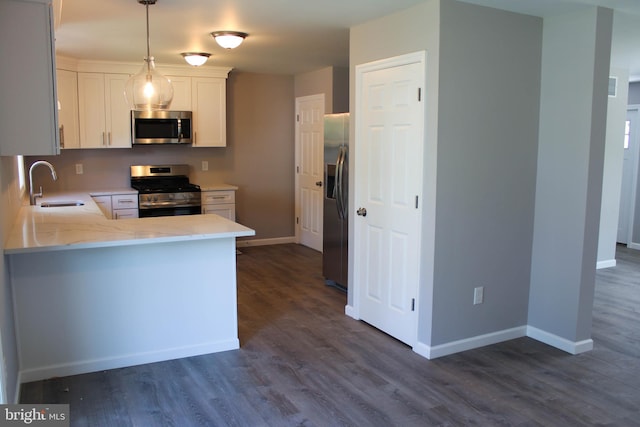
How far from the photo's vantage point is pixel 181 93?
21.4 feet

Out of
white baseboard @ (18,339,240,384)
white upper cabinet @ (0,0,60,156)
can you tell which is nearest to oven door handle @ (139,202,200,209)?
white baseboard @ (18,339,240,384)

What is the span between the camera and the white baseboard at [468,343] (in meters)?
3.67

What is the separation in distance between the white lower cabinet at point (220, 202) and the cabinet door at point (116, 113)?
113 centimetres

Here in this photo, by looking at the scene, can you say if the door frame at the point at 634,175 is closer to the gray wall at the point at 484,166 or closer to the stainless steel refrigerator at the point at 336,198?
the gray wall at the point at 484,166

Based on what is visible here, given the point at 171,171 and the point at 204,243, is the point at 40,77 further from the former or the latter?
the point at 171,171

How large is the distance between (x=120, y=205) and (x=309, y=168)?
2455mm

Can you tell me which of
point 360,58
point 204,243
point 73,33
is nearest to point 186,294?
point 204,243

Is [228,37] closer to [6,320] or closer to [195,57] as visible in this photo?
[195,57]

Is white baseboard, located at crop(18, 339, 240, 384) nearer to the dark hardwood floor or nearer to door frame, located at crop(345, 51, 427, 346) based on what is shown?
the dark hardwood floor

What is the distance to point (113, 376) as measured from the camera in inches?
132

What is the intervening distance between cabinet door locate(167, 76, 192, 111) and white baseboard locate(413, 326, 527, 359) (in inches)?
169

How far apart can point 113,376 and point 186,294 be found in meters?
0.68

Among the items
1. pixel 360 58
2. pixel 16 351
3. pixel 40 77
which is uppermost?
pixel 360 58

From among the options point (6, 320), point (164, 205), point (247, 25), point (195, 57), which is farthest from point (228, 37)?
point (6, 320)
